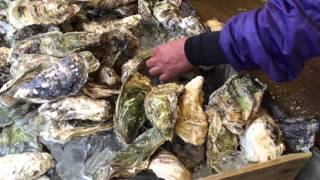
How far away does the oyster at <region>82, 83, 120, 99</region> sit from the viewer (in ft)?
2.96

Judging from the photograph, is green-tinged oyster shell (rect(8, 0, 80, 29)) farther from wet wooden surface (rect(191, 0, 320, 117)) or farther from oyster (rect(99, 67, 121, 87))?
wet wooden surface (rect(191, 0, 320, 117))

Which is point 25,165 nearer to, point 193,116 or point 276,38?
point 193,116

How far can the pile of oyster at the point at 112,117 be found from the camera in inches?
33.2

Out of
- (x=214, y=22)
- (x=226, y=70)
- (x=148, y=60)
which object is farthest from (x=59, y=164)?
(x=214, y=22)

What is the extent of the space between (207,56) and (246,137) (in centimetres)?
16

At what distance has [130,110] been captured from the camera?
2.89ft

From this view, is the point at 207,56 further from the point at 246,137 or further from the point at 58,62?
the point at 58,62

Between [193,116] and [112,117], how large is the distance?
0.47ft

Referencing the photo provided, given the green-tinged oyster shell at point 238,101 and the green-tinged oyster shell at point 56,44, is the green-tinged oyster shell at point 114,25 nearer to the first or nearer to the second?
the green-tinged oyster shell at point 56,44

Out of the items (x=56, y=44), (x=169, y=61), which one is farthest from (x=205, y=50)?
(x=56, y=44)

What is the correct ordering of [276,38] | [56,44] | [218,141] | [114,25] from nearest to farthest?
[276,38] → [218,141] → [56,44] → [114,25]

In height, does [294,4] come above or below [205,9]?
above

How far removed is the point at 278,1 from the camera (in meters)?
0.77

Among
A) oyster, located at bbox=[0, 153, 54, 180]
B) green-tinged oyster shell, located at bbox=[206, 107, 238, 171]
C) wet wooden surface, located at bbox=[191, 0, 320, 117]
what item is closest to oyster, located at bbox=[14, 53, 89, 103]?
oyster, located at bbox=[0, 153, 54, 180]
